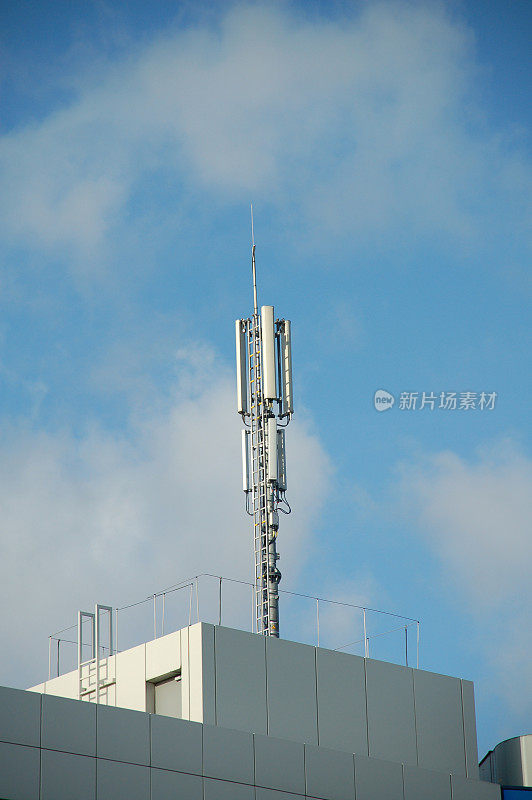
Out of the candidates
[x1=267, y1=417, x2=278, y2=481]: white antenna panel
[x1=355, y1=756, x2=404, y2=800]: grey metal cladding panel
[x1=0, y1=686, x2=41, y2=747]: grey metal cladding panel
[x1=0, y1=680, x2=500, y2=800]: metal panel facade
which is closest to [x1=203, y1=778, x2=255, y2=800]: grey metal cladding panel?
[x1=0, y1=680, x2=500, y2=800]: metal panel facade

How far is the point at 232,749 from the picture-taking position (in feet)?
142

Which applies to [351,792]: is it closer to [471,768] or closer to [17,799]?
[471,768]

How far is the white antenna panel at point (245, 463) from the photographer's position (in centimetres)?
5772

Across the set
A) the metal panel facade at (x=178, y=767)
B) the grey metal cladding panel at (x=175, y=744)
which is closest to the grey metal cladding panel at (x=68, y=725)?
the metal panel facade at (x=178, y=767)

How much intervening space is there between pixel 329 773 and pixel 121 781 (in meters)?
8.35

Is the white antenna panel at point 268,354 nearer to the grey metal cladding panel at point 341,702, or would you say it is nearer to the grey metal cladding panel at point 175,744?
the grey metal cladding panel at point 341,702

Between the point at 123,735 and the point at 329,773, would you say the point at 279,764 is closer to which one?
the point at 329,773

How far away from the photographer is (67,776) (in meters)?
39.0

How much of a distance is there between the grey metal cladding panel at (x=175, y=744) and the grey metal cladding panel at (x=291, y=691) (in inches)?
173

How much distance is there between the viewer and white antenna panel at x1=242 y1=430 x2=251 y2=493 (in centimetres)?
5772

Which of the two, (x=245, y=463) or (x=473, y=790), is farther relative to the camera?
(x=245, y=463)

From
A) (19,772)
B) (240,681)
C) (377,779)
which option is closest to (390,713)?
(377,779)

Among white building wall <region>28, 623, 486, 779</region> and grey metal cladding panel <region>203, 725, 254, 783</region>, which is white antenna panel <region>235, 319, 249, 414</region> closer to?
white building wall <region>28, 623, 486, 779</region>

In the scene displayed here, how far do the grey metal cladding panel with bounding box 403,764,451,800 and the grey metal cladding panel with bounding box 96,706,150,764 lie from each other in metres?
11.0
